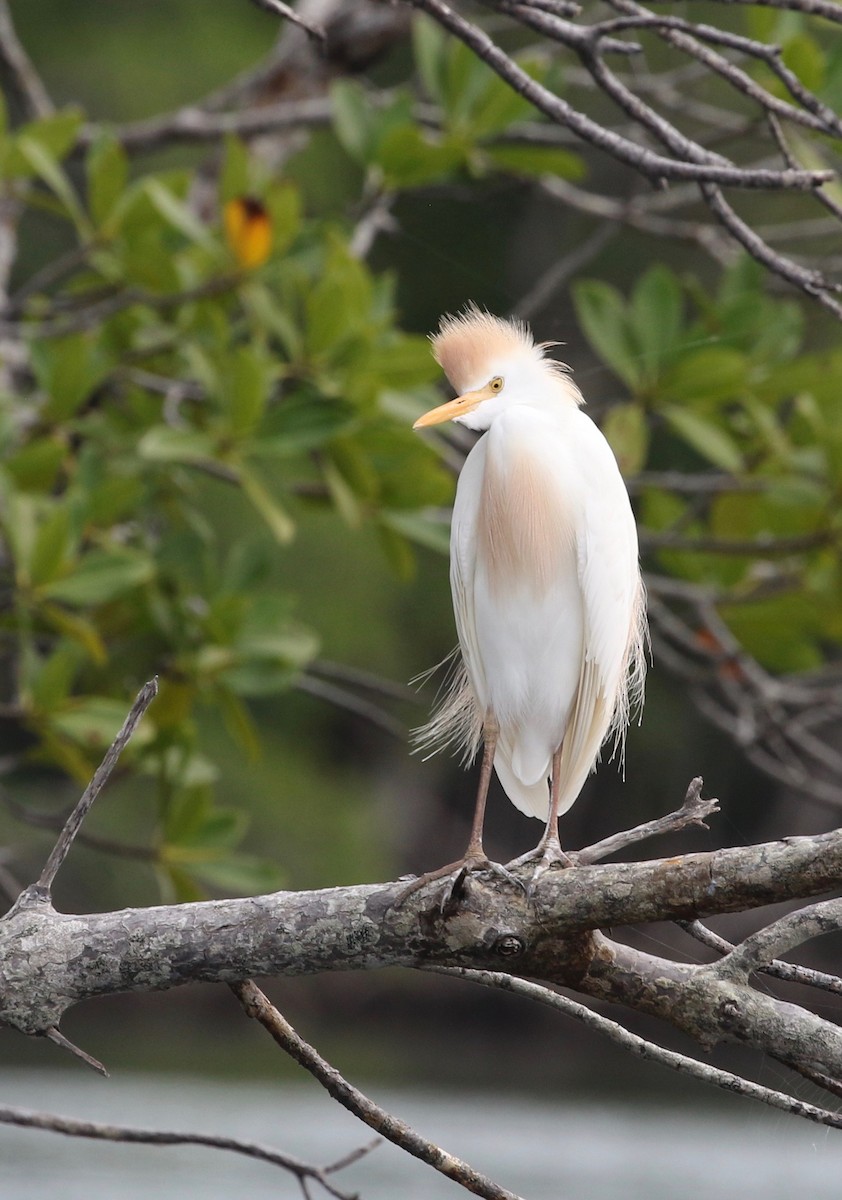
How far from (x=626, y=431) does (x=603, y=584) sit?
95cm

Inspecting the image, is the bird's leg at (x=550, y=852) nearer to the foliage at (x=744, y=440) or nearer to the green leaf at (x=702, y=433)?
the foliage at (x=744, y=440)

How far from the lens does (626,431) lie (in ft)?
7.80

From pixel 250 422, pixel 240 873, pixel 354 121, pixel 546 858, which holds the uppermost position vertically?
pixel 354 121

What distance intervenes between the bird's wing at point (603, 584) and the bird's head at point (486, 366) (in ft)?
0.28

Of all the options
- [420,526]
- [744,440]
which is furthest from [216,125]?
[744,440]

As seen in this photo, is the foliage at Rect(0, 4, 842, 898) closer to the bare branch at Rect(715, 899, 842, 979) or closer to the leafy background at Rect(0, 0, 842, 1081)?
the leafy background at Rect(0, 0, 842, 1081)

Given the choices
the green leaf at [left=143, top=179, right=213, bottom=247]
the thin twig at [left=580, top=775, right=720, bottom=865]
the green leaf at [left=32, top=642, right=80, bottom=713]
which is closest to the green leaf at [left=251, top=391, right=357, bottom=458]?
the green leaf at [left=143, top=179, right=213, bottom=247]

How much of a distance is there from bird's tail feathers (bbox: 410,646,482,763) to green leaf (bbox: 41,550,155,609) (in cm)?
69

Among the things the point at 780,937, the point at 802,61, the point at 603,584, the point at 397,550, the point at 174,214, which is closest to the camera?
the point at 780,937

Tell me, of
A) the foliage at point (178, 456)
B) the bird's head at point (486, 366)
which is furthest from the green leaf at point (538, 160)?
the bird's head at point (486, 366)

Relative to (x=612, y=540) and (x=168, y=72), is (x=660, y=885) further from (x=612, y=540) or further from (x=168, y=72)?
(x=168, y=72)

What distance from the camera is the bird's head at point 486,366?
1362mm

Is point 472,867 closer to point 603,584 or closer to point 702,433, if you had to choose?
point 603,584

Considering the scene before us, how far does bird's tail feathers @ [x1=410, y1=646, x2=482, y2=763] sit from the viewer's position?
5.66ft
